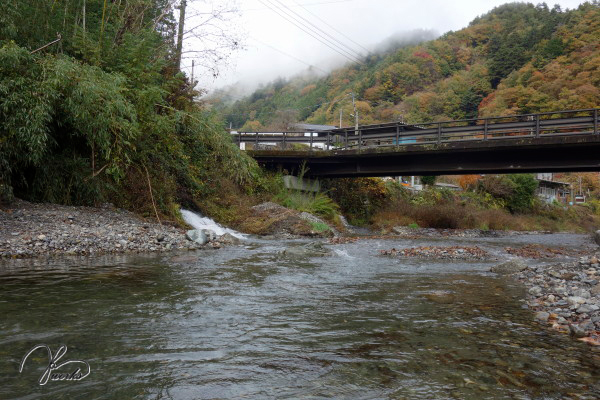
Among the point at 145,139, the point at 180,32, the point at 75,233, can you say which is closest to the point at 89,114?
the point at 75,233

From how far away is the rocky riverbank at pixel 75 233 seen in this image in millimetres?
9406

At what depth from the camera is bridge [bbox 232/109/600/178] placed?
60.1ft

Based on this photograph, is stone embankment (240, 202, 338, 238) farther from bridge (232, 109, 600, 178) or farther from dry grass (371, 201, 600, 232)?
dry grass (371, 201, 600, 232)

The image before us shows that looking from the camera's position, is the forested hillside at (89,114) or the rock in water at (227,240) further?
the rock in water at (227,240)

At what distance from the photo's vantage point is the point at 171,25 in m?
19.2

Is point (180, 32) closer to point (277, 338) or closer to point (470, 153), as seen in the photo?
point (470, 153)

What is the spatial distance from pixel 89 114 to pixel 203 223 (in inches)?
300

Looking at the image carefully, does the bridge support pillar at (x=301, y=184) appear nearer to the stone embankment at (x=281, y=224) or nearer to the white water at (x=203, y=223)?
the stone embankment at (x=281, y=224)

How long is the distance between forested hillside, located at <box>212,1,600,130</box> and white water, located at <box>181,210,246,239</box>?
36987 mm

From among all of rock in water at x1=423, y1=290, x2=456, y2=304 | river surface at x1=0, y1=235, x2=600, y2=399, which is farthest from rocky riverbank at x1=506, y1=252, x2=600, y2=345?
rock in water at x1=423, y1=290, x2=456, y2=304

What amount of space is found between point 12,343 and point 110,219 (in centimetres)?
905

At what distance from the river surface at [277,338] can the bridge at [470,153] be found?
1324 centimetres

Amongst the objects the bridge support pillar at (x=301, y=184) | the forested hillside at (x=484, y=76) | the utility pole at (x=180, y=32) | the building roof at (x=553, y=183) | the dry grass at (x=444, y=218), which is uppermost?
the forested hillside at (x=484, y=76)

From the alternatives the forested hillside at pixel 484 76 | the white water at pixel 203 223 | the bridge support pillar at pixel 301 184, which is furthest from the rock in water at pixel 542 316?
the forested hillside at pixel 484 76
